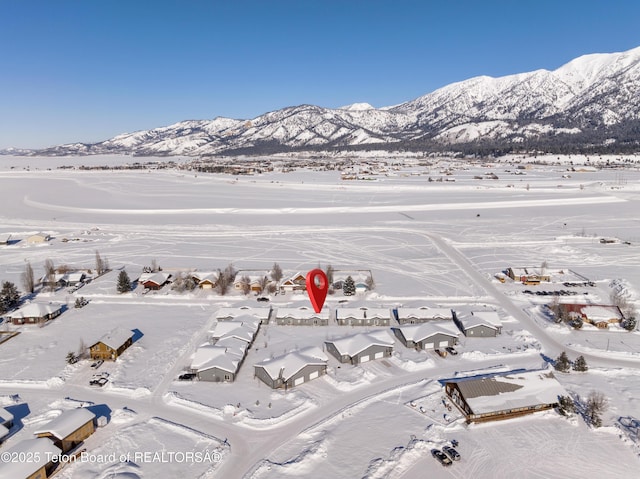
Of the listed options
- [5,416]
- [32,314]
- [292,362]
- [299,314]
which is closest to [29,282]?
[32,314]

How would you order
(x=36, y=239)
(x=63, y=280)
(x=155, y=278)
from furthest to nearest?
(x=36, y=239) → (x=63, y=280) → (x=155, y=278)

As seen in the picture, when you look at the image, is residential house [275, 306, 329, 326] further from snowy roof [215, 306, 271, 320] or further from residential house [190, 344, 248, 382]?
residential house [190, 344, 248, 382]

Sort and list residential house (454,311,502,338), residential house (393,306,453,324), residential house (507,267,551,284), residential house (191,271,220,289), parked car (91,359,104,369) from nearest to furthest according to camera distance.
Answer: parked car (91,359,104,369) → residential house (454,311,502,338) → residential house (393,306,453,324) → residential house (191,271,220,289) → residential house (507,267,551,284)

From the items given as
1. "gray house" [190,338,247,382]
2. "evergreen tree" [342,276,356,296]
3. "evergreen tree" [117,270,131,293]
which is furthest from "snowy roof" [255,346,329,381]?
"evergreen tree" [117,270,131,293]

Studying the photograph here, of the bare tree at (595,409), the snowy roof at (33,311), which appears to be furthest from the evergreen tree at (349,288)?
the snowy roof at (33,311)

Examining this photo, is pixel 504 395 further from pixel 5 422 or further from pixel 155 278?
pixel 155 278

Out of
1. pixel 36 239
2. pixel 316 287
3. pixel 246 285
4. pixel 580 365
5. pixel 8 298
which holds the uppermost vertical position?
pixel 316 287
